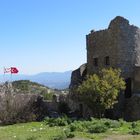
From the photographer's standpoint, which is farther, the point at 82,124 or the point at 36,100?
the point at 36,100

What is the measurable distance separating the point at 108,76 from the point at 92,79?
130 centimetres

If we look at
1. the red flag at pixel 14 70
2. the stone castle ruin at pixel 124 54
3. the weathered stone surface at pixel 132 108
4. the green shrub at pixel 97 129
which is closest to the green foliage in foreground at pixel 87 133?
the green shrub at pixel 97 129

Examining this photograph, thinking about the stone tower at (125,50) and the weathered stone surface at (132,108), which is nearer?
the weathered stone surface at (132,108)

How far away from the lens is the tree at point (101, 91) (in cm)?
3067

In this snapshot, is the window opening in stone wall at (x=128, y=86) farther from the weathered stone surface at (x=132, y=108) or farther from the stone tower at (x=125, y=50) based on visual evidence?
the weathered stone surface at (x=132, y=108)

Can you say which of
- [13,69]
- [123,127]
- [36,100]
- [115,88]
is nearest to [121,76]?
[115,88]

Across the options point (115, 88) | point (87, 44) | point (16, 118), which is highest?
point (87, 44)

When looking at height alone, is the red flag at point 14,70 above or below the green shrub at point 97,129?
above

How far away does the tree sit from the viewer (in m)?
30.7

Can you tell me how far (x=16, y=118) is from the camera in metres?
31.6

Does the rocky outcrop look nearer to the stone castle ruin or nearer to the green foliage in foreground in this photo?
the stone castle ruin

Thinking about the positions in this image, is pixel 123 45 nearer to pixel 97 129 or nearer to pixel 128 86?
pixel 128 86

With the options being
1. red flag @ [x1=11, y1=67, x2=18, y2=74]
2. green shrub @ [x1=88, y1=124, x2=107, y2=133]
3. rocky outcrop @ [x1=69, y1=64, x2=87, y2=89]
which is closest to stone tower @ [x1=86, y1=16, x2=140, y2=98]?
rocky outcrop @ [x1=69, y1=64, x2=87, y2=89]

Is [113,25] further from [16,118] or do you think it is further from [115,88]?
[16,118]
